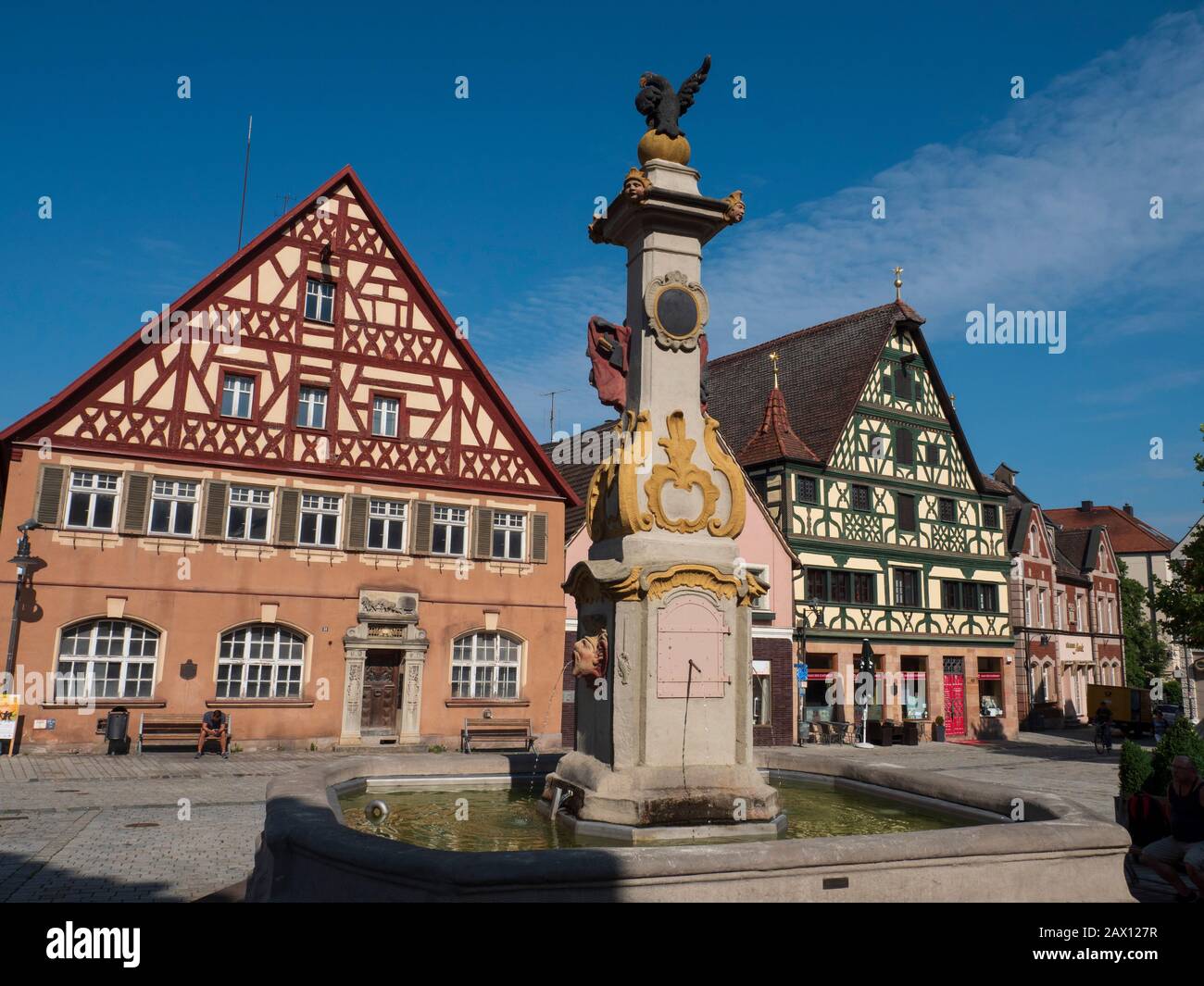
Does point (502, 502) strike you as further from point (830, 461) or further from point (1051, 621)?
point (1051, 621)

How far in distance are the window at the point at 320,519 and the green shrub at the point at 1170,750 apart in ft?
57.6

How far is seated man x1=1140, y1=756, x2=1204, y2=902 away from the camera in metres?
7.05

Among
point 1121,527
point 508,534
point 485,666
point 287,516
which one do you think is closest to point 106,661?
point 287,516

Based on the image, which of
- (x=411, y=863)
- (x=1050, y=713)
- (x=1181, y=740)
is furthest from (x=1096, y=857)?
(x=1050, y=713)

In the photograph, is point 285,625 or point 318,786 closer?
point 318,786

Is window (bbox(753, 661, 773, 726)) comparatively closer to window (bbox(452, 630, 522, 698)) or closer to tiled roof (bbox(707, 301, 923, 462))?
tiled roof (bbox(707, 301, 923, 462))

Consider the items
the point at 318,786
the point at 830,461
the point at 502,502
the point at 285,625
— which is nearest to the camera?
the point at 318,786

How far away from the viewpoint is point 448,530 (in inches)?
917

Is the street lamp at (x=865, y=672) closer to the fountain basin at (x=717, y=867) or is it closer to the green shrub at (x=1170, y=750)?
the green shrub at (x=1170, y=750)

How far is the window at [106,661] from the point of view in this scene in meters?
19.2

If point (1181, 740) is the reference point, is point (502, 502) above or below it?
above

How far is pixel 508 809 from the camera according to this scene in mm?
8867

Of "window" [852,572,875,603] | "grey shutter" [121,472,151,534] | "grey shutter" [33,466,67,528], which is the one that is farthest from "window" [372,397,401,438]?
"window" [852,572,875,603]
